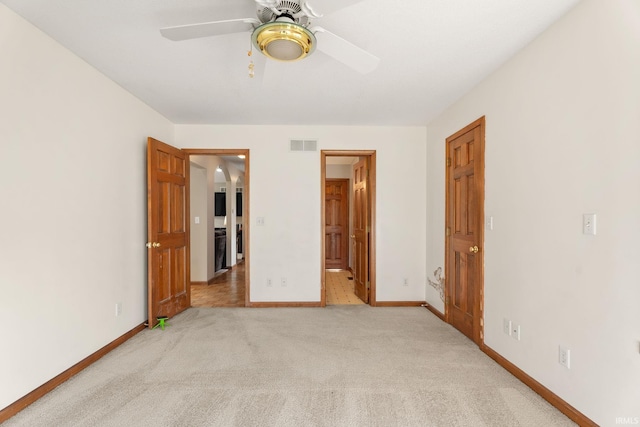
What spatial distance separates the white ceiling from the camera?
184 centimetres

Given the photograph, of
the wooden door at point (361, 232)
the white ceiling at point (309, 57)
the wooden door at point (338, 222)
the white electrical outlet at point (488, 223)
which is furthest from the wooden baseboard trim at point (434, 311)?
the wooden door at point (338, 222)

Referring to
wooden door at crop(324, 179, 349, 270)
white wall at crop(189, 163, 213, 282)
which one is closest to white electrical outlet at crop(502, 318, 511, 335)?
white wall at crop(189, 163, 213, 282)

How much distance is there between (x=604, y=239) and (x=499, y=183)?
102cm

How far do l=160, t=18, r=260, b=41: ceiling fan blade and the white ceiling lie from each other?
8.8 inches

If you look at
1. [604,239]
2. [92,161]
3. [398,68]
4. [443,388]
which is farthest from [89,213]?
[604,239]

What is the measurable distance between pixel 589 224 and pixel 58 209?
3449 mm

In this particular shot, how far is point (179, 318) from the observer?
12.1 ft

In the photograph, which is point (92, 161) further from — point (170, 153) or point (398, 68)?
point (398, 68)

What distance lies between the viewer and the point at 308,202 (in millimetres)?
4242

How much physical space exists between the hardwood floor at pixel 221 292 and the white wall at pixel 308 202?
0.55 meters

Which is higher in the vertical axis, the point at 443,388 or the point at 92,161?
the point at 92,161

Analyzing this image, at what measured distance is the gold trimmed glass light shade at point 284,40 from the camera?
1580 mm

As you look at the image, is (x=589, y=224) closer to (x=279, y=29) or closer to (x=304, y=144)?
(x=279, y=29)

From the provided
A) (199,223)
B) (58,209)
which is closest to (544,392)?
(58,209)
